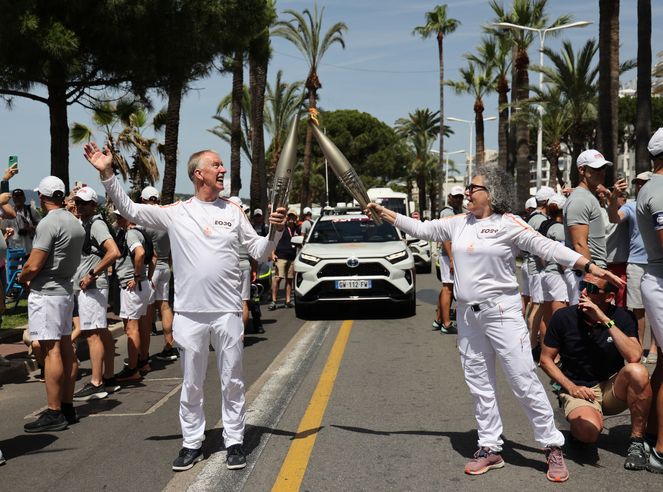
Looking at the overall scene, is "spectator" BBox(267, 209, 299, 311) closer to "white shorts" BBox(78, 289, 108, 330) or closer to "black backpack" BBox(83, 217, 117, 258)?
"black backpack" BBox(83, 217, 117, 258)

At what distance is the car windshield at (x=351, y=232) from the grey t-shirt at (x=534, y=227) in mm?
4346

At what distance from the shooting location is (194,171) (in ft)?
16.9

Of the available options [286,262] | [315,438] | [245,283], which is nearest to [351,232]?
[286,262]

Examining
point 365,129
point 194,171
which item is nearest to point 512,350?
point 194,171

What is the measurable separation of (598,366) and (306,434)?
2121 millimetres

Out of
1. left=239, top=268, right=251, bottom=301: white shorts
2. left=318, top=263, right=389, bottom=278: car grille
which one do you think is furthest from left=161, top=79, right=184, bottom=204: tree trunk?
left=239, top=268, right=251, bottom=301: white shorts

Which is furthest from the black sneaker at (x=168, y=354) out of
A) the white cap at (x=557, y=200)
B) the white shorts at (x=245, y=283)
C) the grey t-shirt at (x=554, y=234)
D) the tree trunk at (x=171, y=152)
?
the tree trunk at (x=171, y=152)

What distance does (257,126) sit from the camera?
29.1 m

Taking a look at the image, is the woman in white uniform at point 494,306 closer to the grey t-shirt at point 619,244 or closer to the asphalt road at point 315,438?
the asphalt road at point 315,438

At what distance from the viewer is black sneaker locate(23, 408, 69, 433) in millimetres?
6059

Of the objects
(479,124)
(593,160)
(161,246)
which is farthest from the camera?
(479,124)

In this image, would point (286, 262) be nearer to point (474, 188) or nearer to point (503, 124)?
point (474, 188)

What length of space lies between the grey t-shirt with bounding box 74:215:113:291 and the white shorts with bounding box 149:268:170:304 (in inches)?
66.0

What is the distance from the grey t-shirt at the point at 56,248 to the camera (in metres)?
6.22
